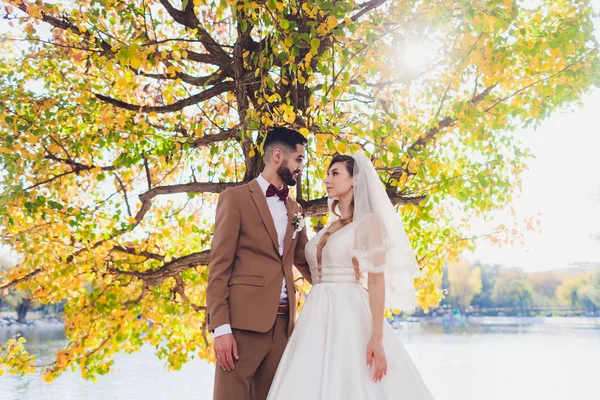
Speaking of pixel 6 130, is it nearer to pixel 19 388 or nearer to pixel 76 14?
pixel 76 14

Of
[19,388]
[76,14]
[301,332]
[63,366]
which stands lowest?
[19,388]

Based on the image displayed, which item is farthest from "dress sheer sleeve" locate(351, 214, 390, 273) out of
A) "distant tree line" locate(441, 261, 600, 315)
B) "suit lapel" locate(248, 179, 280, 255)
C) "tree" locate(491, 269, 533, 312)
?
"tree" locate(491, 269, 533, 312)

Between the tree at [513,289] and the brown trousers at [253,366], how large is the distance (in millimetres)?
56687

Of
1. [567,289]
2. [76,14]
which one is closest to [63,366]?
[76,14]

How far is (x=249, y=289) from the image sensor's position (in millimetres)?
2615

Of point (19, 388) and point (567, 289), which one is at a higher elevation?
point (567, 289)

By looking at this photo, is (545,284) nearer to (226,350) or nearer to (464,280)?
(464,280)

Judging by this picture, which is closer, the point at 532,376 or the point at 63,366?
the point at 63,366

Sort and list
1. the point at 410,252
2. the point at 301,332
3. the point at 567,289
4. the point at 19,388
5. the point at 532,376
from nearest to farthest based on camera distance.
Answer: the point at 301,332 → the point at 410,252 → the point at 19,388 → the point at 532,376 → the point at 567,289

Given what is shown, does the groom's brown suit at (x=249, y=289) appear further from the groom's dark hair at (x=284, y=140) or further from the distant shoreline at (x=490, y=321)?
the distant shoreline at (x=490, y=321)

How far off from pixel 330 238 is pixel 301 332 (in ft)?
1.72

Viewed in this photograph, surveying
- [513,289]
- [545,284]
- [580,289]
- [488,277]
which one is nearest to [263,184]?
[488,277]

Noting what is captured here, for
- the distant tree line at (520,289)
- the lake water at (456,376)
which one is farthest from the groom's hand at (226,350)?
the distant tree line at (520,289)

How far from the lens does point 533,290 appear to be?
182 ft
